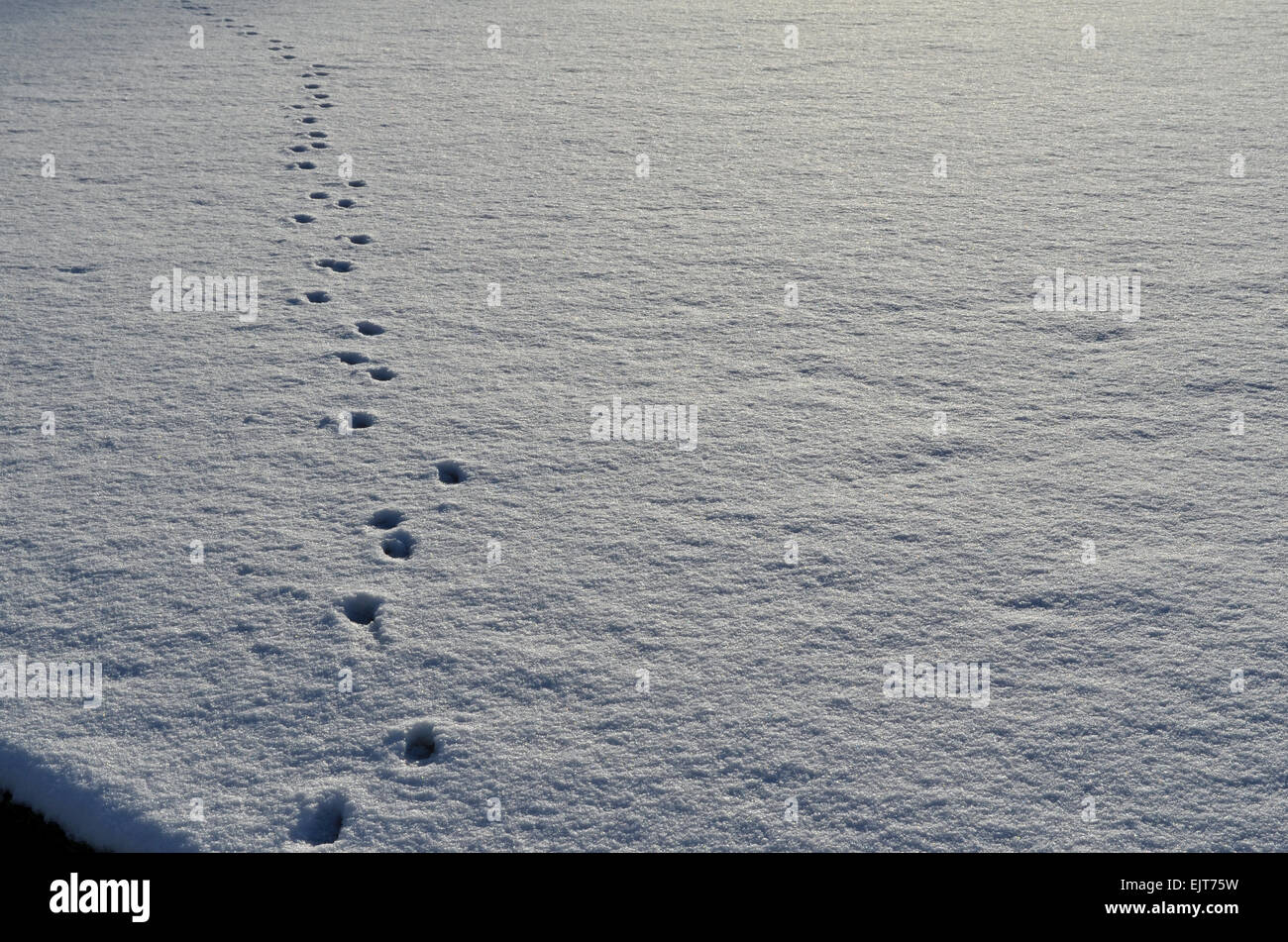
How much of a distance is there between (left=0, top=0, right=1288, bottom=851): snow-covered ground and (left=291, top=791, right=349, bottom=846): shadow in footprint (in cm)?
2

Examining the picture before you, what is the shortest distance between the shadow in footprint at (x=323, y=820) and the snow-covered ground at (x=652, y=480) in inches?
0.6

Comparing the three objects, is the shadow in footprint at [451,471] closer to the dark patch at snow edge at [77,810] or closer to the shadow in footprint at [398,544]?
the shadow in footprint at [398,544]

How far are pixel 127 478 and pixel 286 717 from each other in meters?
1.06

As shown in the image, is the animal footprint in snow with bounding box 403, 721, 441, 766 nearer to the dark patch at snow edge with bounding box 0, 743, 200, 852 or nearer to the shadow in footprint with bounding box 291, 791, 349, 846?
the shadow in footprint with bounding box 291, 791, 349, 846

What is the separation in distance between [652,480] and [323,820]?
1.20 metres

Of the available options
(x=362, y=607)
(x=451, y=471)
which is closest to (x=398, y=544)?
(x=362, y=607)

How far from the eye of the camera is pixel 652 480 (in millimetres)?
2646

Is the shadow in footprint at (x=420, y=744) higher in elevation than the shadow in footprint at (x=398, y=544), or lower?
lower

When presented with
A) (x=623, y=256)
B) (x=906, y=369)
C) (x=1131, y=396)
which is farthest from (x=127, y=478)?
(x=1131, y=396)

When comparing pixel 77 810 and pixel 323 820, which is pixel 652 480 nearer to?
pixel 323 820

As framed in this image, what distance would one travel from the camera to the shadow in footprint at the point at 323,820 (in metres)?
1.78

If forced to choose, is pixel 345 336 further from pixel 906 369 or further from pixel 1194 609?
pixel 1194 609

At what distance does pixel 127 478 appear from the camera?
2654 mm

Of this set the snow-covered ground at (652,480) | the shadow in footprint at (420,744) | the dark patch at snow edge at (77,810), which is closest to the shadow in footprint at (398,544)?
the snow-covered ground at (652,480)
